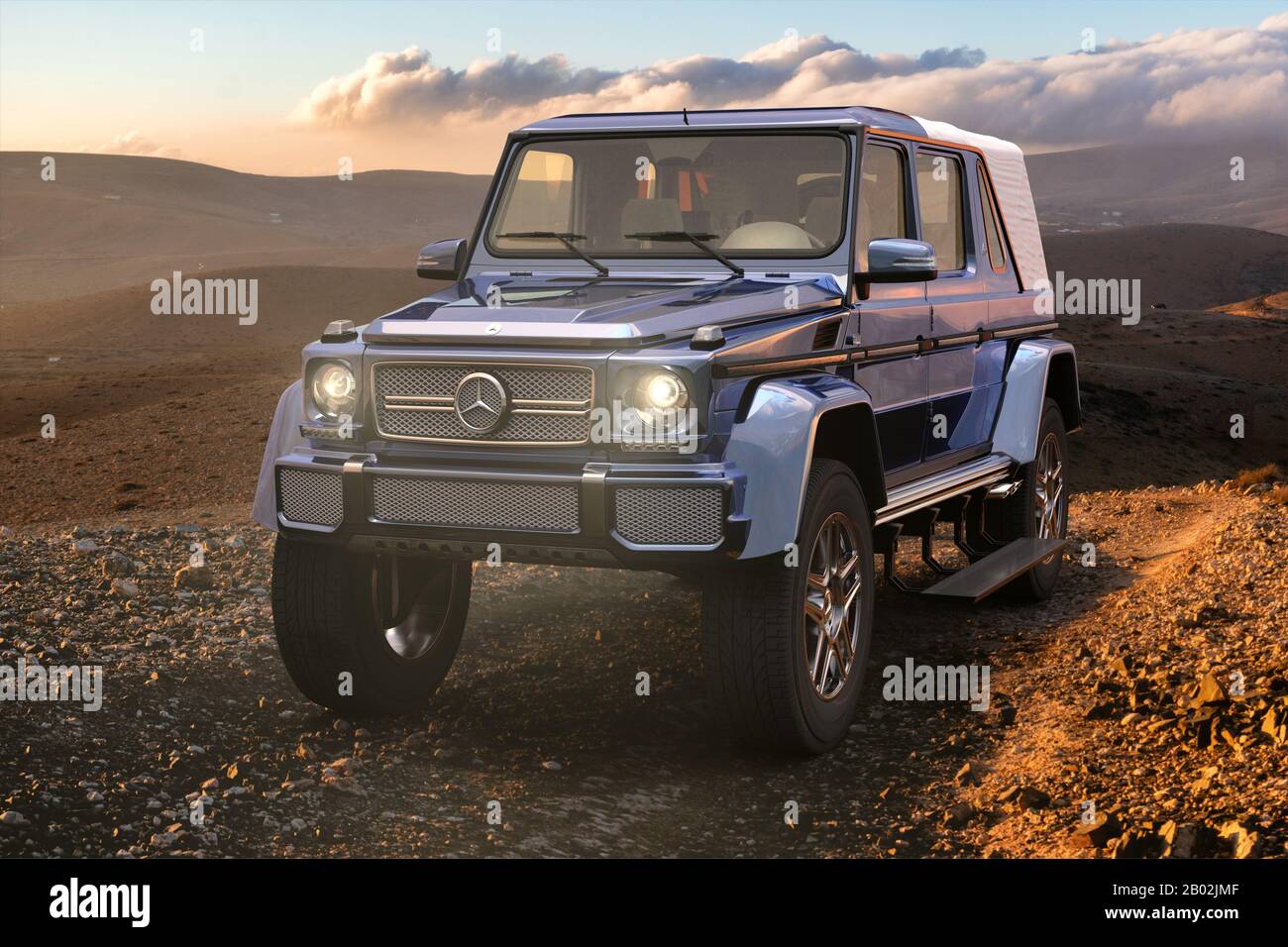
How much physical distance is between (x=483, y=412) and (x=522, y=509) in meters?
0.39

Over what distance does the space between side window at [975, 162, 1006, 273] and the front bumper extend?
3.97m

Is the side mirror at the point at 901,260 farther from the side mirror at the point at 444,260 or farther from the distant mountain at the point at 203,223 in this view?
the distant mountain at the point at 203,223

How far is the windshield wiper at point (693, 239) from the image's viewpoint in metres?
6.07

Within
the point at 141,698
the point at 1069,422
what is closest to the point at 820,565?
the point at 141,698

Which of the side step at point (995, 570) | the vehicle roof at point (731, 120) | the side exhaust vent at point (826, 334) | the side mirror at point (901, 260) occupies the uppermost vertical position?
the vehicle roof at point (731, 120)

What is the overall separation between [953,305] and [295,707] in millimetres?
3825

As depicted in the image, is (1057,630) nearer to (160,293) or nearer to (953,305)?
(953,305)

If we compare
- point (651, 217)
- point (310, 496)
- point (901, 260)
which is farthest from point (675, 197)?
point (310, 496)

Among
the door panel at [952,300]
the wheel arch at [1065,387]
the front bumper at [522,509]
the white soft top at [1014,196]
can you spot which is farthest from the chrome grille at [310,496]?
the wheel arch at [1065,387]

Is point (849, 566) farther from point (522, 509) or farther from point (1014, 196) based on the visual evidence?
point (1014, 196)

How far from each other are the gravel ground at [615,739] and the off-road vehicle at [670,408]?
0.39 metres

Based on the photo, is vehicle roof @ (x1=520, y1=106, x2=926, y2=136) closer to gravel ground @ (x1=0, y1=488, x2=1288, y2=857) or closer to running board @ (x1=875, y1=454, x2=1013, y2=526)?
running board @ (x1=875, y1=454, x2=1013, y2=526)

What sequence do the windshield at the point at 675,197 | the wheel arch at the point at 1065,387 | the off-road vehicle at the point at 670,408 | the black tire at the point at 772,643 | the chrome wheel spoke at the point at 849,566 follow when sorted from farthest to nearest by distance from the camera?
1. the wheel arch at the point at 1065,387
2. the windshield at the point at 675,197
3. the chrome wheel spoke at the point at 849,566
4. the black tire at the point at 772,643
5. the off-road vehicle at the point at 670,408

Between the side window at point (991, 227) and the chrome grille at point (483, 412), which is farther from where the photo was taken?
the side window at point (991, 227)
